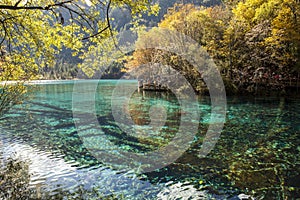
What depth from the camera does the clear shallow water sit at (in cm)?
594

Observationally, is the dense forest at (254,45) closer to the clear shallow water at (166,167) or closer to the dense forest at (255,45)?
the dense forest at (255,45)

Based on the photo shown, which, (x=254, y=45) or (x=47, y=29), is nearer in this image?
(x=47, y=29)

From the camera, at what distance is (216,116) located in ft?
51.1

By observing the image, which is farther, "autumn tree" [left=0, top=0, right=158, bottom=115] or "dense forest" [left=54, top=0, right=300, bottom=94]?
"dense forest" [left=54, top=0, right=300, bottom=94]

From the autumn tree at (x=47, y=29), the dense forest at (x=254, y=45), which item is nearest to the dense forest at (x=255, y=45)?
the dense forest at (x=254, y=45)

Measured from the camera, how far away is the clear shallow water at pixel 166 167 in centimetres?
594

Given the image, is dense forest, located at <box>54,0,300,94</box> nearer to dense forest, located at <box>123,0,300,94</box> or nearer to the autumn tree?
dense forest, located at <box>123,0,300,94</box>

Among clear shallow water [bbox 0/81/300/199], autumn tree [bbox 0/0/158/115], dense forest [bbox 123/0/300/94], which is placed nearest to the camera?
autumn tree [bbox 0/0/158/115]

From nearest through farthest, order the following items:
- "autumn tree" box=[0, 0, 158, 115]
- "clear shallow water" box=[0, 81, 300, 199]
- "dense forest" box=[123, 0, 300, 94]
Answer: "autumn tree" box=[0, 0, 158, 115], "clear shallow water" box=[0, 81, 300, 199], "dense forest" box=[123, 0, 300, 94]

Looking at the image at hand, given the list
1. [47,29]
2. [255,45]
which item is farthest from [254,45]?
[47,29]

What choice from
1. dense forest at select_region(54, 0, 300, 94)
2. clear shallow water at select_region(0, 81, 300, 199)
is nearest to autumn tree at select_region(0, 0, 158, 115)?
clear shallow water at select_region(0, 81, 300, 199)

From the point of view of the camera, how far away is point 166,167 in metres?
7.50

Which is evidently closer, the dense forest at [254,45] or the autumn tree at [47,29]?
the autumn tree at [47,29]

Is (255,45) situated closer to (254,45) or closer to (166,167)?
(254,45)
